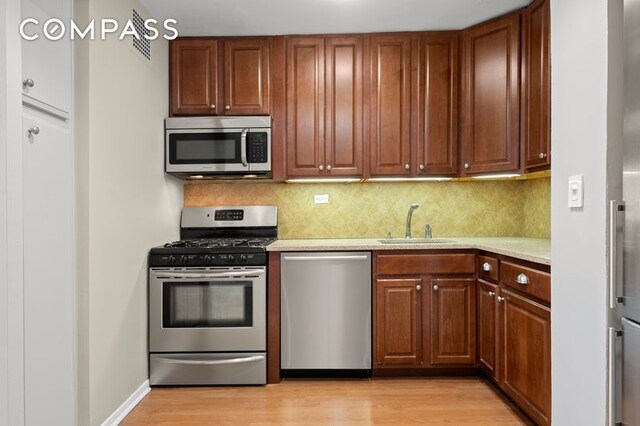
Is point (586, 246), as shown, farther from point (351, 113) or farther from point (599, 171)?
point (351, 113)

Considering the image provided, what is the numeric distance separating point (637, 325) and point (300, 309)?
1924mm

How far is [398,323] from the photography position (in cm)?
281

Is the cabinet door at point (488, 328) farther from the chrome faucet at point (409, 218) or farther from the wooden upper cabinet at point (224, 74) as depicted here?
the wooden upper cabinet at point (224, 74)

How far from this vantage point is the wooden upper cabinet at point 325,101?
10.2 feet

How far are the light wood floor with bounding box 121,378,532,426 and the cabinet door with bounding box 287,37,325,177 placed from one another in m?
1.56

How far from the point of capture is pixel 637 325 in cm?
125

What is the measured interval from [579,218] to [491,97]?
5.38ft

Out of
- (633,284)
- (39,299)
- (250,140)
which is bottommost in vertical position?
(39,299)

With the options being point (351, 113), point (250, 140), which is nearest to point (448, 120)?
point (351, 113)

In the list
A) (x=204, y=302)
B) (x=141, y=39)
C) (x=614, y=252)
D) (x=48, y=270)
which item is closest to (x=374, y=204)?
(x=204, y=302)

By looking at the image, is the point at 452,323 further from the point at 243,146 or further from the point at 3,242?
the point at 3,242

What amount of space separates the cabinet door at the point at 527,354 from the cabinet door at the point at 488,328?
3.9 inches

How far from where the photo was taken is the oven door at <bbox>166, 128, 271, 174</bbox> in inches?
120

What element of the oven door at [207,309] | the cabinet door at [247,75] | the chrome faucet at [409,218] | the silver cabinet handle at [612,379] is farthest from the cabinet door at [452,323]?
the cabinet door at [247,75]
